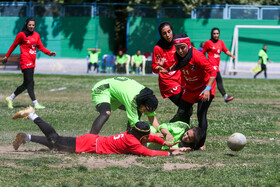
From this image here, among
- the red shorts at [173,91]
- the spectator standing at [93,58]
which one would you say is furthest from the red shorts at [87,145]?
the spectator standing at [93,58]

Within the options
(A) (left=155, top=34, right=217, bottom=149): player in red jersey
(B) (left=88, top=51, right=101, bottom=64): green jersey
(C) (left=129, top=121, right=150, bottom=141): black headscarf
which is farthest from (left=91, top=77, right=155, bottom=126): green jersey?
(B) (left=88, top=51, right=101, bottom=64): green jersey

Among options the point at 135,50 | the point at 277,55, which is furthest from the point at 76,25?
the point at 277,55

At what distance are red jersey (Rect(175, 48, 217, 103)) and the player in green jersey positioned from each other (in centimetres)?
94

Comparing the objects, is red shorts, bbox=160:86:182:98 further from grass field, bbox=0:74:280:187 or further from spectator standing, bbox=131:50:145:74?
spectator standing, bbox=131:50:145:74

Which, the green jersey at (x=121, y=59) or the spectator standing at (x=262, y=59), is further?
the green jersey at (x=121, y=59)

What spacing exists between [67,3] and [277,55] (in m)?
15.6

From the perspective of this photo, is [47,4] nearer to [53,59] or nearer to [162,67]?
[53,59]

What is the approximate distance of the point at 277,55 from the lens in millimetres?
37000

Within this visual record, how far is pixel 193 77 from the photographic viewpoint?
31.2 feet

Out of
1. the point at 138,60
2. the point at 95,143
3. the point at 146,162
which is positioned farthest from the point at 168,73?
the point at 138,60

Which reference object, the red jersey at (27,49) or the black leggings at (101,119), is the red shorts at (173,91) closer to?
the black leggings at (101,119)

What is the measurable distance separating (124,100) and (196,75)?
1.52 m

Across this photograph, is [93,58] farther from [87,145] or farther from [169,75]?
[87,145]

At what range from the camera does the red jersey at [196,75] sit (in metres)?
9.25
